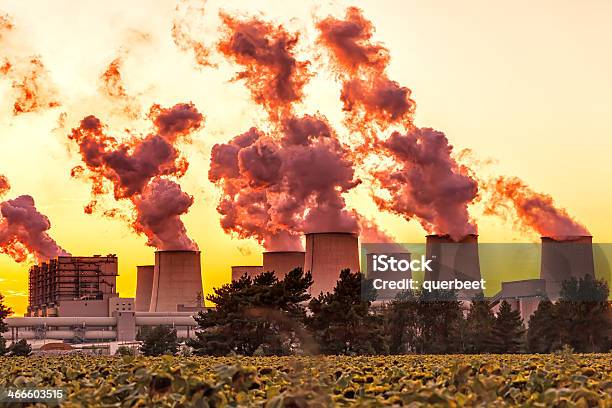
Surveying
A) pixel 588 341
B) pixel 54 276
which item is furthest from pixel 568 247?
pixel 54 276

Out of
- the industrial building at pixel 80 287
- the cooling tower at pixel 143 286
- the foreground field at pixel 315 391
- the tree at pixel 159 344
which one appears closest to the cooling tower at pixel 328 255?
the tree at pixel 159 344

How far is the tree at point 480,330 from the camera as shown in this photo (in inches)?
2867

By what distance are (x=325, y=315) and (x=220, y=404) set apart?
5299 centimetres

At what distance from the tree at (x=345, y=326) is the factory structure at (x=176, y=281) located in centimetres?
1731

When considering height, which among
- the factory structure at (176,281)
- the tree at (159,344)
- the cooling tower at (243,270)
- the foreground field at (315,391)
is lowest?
the foreground field at (315,391)

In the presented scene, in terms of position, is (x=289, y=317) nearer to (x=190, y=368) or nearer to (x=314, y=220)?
(x=314, y=220)

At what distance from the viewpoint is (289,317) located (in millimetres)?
57625

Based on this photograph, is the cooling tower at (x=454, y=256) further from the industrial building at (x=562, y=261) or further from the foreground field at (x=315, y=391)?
the foreground field at (x=315, y=391)

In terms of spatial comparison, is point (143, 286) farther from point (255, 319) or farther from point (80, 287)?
point (255, 319)

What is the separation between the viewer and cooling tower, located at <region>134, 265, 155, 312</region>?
126 m

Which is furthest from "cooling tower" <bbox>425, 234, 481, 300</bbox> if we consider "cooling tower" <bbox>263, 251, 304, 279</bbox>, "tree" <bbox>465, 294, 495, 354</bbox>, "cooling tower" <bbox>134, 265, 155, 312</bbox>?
"cooling tower" <bbox>134, 265, 155, 312</bbox>

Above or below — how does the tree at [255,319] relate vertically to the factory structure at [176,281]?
below

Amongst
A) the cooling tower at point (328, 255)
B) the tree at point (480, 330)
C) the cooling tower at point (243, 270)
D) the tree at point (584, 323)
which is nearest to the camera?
the tree at point (584, 323)

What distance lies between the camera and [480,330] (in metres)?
75.5
